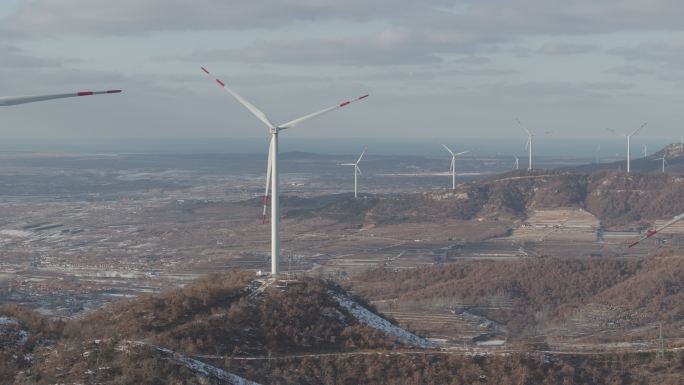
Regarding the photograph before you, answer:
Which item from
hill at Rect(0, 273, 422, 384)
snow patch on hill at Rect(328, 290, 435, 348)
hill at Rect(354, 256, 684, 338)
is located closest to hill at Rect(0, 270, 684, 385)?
hill at Rect(0, 273, 422, 384)

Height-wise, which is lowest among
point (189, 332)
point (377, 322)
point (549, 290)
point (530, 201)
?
point (549, 290)

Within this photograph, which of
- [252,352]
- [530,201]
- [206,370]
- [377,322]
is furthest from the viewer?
[530,201]

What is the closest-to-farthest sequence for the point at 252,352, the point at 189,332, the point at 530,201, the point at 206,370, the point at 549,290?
the point at 206,370 < the point at 252,352 < the point at 189,332 < the point at 549,290 < the point at 530,201

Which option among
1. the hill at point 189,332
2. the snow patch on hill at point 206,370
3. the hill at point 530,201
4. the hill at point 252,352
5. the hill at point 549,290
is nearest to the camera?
the hill at point 189,332

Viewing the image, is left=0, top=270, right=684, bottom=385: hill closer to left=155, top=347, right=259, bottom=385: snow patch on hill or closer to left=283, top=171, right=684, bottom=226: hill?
left=155, top=347, right=259, bottom=385: snow patch on hill

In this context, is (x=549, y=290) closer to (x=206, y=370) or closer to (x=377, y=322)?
(x=377, y=322)

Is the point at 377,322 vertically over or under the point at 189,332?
under

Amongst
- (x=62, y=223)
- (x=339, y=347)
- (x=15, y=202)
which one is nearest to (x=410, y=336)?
(x=339, y=347)

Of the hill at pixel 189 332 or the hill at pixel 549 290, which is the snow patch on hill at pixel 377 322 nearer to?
the hill at pixel 189 332

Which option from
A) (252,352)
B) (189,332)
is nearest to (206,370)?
(252,352)

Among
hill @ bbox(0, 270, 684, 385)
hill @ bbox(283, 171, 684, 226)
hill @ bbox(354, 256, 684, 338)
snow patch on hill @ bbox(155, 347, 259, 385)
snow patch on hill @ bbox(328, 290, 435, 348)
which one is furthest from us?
hill @ bbox(283, 171, 684, 226)

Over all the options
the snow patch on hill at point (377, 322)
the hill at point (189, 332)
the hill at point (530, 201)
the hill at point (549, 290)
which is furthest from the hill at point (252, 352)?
the hill at point (530, 201)

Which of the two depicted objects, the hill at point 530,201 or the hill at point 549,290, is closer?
the hill at point 549,290
